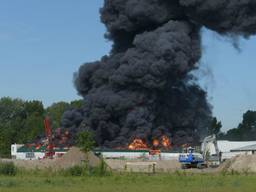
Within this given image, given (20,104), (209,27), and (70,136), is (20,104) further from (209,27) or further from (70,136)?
(209,27)

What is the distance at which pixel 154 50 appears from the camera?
83750 millimetres

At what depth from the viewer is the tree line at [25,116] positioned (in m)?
141

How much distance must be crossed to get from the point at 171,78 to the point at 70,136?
19.5m

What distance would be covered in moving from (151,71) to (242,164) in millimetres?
28437

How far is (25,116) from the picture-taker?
163875 millimetres

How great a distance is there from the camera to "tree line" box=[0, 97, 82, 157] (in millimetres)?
140875

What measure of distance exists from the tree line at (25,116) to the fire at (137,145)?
5561 centimetres

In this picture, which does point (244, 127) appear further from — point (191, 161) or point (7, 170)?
point (7, 170)

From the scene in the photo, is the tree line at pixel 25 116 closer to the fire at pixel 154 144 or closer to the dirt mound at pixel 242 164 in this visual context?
the fire at pixel 154 144

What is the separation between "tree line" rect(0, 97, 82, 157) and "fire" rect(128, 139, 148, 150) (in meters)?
55.6

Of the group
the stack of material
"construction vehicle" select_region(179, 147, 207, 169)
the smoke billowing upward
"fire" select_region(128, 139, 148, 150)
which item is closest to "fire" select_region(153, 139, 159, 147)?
the smoke billowing upward

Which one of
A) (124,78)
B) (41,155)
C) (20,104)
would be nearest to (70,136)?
(41,155)

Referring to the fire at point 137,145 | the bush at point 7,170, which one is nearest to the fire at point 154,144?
the fire at point 137,145

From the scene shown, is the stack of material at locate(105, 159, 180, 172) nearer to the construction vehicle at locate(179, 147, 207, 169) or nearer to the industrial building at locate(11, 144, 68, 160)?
the construction vehicle at locate(179, 147, 207, 169)
